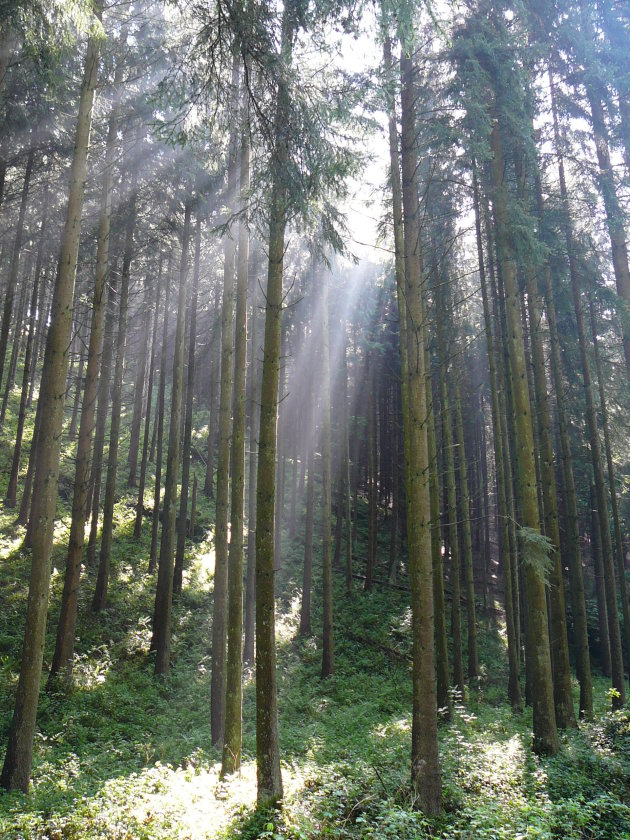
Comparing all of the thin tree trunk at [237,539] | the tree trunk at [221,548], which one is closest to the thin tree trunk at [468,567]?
the tree trunk at [221,548]

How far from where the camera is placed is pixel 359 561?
81.0 ft

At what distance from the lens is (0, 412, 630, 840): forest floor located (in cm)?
573

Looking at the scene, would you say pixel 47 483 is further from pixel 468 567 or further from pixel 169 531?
pixel 468 567

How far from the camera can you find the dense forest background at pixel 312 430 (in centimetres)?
652

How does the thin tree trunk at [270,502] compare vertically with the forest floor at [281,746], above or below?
above

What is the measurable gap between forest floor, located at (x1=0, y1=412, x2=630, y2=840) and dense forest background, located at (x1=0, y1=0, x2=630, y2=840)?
0.24 feet

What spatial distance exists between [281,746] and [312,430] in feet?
42.4

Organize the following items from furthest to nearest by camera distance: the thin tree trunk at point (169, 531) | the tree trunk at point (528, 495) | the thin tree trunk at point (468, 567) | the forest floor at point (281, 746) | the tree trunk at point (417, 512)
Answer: the thin tree trunk at point (468, 567)
the thin tree trunk at point (169, 531)
the tree trunk at point (528, 495)
the tree trunk at point (417, 512)
the forest floor at point (281, 746)

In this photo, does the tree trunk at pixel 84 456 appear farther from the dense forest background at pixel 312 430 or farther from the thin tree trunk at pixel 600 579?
the thin tree trunk at pixel 600 579

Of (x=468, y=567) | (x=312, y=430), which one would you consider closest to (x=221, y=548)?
(x=468, y=567)

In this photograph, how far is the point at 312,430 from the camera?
21.2m

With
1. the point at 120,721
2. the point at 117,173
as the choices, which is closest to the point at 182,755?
the point at 120,721

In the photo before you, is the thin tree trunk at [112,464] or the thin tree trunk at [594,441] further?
the thin tree trunk at [112,464]

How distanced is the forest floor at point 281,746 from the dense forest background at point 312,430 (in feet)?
0.24
